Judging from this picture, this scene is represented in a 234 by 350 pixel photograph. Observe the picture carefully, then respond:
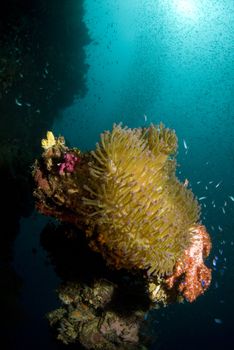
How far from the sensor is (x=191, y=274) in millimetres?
4301

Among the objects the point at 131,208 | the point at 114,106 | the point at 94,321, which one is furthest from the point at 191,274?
the point at 114,106

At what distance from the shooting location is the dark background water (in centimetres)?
956

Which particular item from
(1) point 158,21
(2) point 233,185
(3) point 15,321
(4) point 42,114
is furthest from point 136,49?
(3) point 15,321

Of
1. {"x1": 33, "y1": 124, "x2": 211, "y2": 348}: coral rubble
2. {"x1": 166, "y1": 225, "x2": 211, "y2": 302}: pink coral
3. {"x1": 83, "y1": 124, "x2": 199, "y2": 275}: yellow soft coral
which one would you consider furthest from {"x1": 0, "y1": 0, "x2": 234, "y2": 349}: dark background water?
{"x1": 166, "y1": 225, "x2": 211, "y2": 302}: pink coral

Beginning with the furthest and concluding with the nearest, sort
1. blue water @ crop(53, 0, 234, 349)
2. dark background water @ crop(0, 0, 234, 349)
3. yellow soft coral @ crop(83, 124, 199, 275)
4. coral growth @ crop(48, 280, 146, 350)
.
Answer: blue water @ crop(53, 0, 234, 349) → dark background water @ crop(0, 0, 234, 349) → coral growth @ crop(48, 280, 146, 350) → yellow soft coral @ crop(83, 124, 199, 275)

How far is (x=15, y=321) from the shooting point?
9.03 metres

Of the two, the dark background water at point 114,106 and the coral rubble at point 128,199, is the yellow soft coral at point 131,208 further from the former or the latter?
the dark background water at point 114,106

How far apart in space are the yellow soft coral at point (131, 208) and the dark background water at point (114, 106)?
5.52 feet

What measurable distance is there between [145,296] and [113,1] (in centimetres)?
9531

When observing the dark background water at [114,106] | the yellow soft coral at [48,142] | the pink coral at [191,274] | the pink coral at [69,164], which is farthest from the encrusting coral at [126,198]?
the dark background water at [114,106]

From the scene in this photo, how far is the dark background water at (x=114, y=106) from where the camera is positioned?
9562 mm

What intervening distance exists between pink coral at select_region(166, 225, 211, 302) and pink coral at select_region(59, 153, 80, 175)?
5.99 feet

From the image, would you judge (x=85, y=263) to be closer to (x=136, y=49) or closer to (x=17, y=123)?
(x=17, y=123)

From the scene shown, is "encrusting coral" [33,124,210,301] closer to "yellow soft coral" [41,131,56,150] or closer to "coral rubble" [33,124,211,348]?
"coral rubble" [33,124,211,348]
